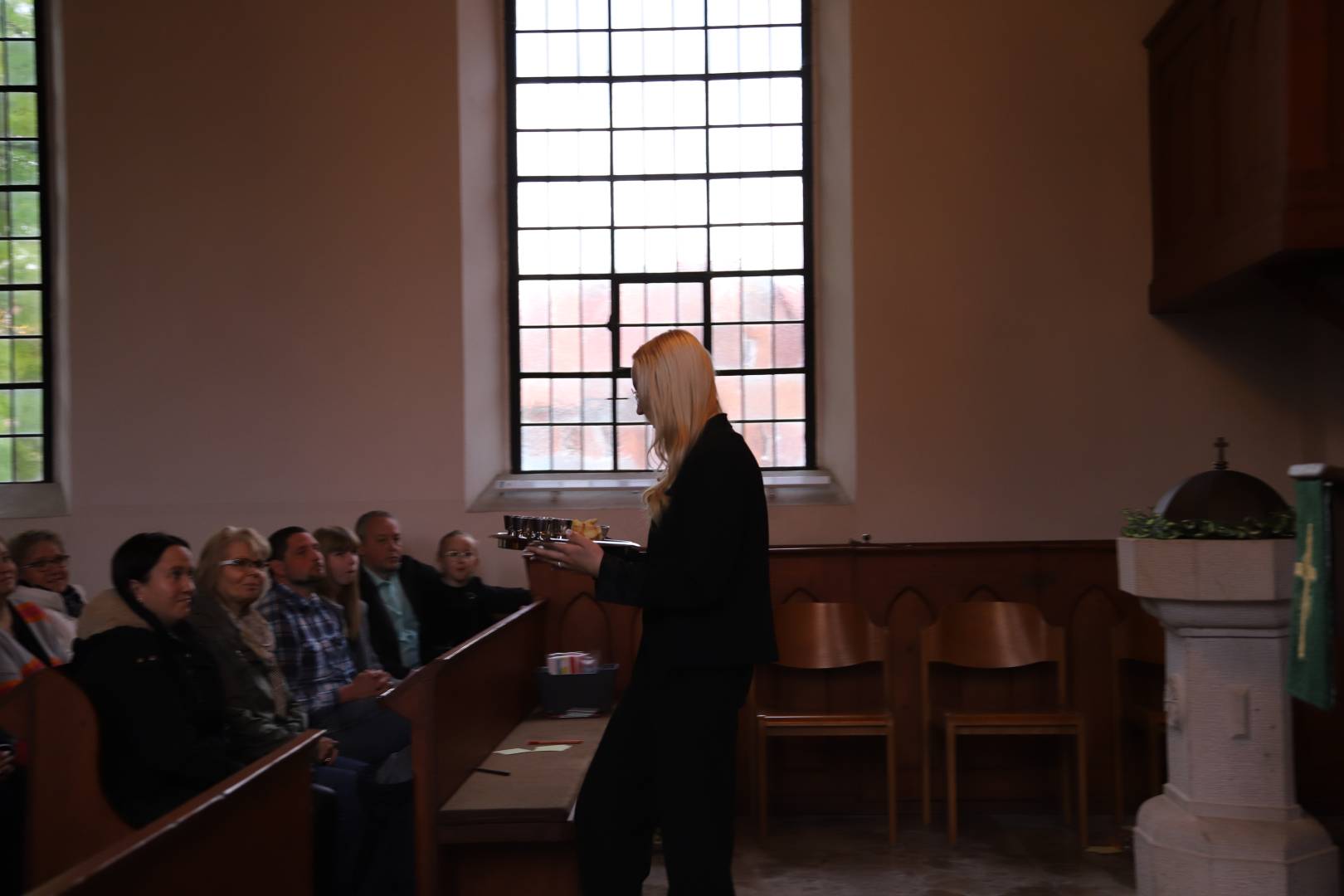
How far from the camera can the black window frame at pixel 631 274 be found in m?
7.41

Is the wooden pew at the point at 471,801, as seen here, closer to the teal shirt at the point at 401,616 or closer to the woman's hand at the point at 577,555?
the woman's hand at the point at 577,555

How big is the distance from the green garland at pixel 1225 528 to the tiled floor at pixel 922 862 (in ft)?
4.70

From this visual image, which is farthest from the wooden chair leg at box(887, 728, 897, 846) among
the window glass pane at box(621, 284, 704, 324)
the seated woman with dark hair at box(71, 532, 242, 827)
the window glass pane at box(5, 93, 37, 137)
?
the window glass pane at box(5, 93, 37, 137)

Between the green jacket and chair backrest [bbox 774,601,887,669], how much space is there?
2570 mm

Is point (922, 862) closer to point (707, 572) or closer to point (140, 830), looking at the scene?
point (707, 572)

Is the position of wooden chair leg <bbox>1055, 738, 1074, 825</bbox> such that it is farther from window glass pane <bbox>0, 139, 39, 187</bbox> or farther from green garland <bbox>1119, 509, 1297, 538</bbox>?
window glass pane <bbox>0, 139, 39, 187</bbox>

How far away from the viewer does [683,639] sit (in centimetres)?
264

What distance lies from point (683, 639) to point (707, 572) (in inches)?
6.4

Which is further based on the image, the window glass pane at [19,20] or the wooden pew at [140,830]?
the window glass pane at [19,20]

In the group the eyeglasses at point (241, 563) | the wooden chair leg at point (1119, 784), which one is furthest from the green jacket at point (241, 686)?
the wooden chair leg at point (1119, 784)

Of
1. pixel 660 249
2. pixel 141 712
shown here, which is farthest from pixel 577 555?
pixel 660 249

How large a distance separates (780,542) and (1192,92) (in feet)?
10.2

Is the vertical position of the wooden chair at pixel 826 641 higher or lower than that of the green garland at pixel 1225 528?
lower

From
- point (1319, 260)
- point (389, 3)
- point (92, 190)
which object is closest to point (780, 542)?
point (1319, 260)
